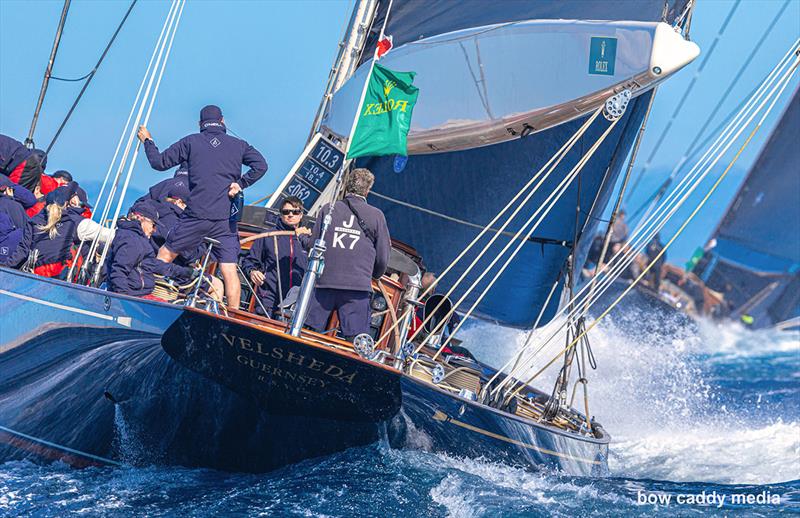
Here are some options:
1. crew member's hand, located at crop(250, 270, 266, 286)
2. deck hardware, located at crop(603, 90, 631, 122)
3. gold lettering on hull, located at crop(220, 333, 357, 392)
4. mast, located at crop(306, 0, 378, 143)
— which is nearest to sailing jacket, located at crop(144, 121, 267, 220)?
crew member's hand, located at crop(250, 270, 266, 286)

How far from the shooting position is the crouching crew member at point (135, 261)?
6770 mm

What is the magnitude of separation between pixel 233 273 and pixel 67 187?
1.81 m

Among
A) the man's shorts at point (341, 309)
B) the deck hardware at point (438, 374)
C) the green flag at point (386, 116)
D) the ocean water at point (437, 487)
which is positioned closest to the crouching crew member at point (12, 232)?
the ocean water at point (437, 487)

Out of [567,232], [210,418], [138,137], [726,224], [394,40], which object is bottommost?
[210,418]

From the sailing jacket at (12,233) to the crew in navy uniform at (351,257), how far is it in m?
2.49

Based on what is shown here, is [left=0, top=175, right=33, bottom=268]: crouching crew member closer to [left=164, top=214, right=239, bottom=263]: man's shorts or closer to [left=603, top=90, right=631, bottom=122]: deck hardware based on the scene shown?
[left=164, top=214, right=239, bottom=263]: man's shorts

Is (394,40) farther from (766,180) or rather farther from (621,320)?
(766,180)

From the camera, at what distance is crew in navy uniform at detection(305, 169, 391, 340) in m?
6.19

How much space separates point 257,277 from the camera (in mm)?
7332

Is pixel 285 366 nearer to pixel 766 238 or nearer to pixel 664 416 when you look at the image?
pixel 664 416

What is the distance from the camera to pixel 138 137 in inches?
278

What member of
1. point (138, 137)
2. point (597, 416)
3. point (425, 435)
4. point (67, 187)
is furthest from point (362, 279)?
point (597, 416)

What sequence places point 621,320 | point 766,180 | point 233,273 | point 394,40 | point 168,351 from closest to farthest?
1. point 168,351
2. point 233,273
3. point 394,40
4. point 621,320
5. point 766,180

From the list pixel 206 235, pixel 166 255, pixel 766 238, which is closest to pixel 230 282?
pixel 206 235
